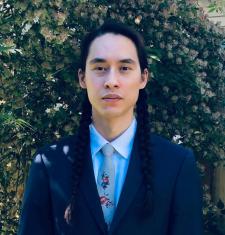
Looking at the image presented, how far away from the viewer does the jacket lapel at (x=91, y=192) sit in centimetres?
221

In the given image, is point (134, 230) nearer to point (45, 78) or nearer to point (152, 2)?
point (45, 78)

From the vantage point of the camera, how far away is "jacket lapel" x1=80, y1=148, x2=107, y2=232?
86.9 inches

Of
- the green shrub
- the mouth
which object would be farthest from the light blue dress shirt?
the green shrub

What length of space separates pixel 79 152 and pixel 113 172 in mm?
174

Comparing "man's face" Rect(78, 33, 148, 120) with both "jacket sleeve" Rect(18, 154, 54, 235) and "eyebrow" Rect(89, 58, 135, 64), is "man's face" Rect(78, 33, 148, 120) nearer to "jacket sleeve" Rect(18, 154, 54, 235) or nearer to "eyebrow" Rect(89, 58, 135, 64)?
"eyebrow" Rect(89, 58, 135, 64)

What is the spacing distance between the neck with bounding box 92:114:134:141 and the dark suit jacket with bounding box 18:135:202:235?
0.09 meters

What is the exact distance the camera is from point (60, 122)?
3932 millimetres

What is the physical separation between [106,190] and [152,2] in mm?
2301

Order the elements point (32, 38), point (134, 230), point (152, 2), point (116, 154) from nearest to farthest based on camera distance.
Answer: point (134, 230) < point (116, 154) < point (32, 38) < point (152, 2)

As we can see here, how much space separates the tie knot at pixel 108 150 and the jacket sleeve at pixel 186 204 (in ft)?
1.00

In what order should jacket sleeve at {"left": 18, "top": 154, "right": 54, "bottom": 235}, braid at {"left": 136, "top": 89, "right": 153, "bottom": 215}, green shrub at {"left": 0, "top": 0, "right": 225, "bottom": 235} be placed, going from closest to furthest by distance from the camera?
1. braid at {"left": 136, "top": 89, "right": 153, "bottom": 215}
2. jacket sleeve at {"left": 18, "top": 154, "right": 54, "bottom": 235}
3. green shrub at {"left": 0, "top": 0, "right": 225, "bottom": 235}

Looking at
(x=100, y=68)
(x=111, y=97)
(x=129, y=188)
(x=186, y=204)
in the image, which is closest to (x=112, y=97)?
(x=111, y=97)

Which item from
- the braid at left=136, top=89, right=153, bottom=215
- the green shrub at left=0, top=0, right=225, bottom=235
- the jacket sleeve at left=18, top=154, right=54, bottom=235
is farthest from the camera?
Result: the green shrub at left=0, top=0, right=225, bottom=235

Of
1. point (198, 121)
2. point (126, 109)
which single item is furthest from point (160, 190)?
point (198, 121)
